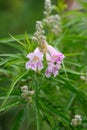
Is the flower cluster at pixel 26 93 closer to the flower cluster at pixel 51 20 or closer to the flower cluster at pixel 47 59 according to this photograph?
the flower cluster at pixel 47 59

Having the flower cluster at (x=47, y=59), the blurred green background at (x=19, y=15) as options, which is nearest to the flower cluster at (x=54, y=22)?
the flower cluster at (x=47, y=59)

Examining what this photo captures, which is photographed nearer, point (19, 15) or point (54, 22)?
point (54, 22)

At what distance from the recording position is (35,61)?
1.58m

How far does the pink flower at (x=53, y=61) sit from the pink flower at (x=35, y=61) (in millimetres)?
32

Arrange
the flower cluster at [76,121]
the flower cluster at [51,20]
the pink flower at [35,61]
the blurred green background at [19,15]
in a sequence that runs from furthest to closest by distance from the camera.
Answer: the blurred green background at [19,15] < the flower cluster at [51,20] < the flower cluster at [76,121] < the pink flower at [35,61]

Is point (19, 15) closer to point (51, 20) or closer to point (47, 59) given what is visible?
point (51, 20)

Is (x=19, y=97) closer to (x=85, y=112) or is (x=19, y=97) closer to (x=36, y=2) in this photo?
(x=85, y=112)

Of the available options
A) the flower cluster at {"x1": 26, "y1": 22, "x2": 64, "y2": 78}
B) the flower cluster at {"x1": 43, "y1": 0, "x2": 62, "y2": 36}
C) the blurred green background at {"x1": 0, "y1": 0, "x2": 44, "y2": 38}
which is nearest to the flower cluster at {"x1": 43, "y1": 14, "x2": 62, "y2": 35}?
the flower cluster at {"x1": 43, "y1": 0, "x2": 62, "y2": 36}

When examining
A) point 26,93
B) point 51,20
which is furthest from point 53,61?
point 51,20

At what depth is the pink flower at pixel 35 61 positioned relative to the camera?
1.59 m

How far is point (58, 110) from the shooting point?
1762 millimetres

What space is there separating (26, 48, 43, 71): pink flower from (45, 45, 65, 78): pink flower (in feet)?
0.11

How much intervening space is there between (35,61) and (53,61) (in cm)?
8

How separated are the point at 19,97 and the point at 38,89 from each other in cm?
8
